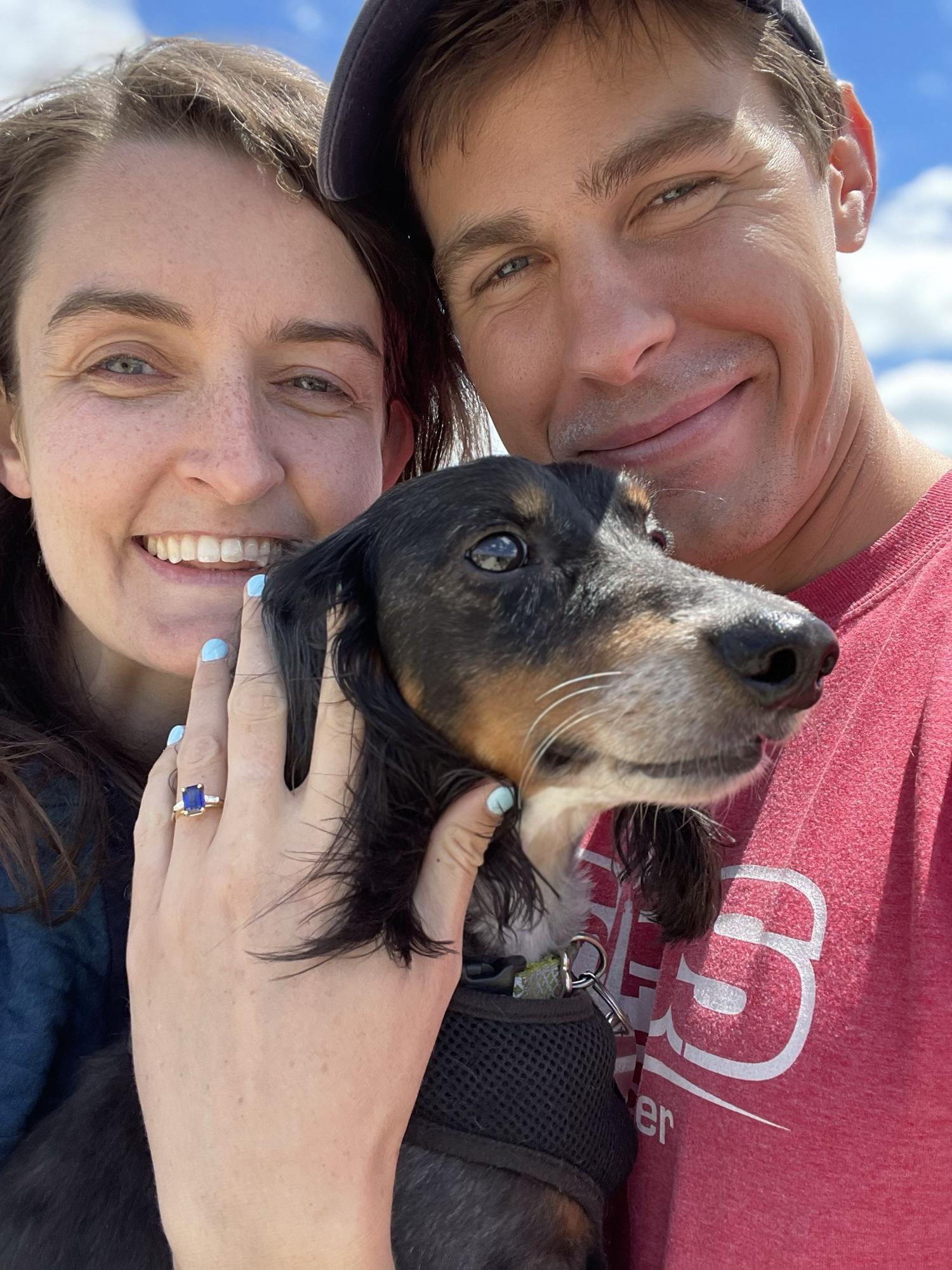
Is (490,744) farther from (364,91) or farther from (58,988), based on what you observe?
(364,91)

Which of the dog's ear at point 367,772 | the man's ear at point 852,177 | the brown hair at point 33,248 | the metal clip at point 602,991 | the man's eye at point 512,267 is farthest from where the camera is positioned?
the man's ear at point 852,177

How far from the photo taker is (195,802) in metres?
2.12

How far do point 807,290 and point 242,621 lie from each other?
5.15 feet

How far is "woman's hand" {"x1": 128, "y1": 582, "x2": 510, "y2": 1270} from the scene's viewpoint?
1.75 metres

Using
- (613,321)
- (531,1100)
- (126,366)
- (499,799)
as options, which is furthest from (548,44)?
(531,1100)

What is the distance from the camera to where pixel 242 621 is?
91.3 inches

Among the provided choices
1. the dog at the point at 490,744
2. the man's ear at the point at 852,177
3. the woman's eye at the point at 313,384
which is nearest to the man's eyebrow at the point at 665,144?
the man's ear at the point at 852,177

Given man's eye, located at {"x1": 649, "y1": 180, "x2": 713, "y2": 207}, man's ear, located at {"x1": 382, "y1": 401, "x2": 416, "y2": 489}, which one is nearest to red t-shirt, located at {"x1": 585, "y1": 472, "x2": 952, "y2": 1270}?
man's eye, located at {"x1": 649, "y1": 180, "x2": 713, "y2": 207}

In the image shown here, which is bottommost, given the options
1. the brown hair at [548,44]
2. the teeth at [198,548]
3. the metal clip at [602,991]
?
the metal clip at [602,991]

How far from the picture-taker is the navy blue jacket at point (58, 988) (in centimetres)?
226

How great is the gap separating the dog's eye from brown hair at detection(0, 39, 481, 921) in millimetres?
1052

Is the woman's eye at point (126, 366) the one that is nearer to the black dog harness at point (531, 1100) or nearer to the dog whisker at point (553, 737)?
the dog whisker at point (553, 737)

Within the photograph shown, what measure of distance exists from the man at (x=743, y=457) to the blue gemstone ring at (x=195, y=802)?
41.9 inches

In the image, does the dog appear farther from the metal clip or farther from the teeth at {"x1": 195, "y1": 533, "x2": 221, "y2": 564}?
the teeth at {"x1": 195, "y1": 533, "x2": 221, "y2": 564}
